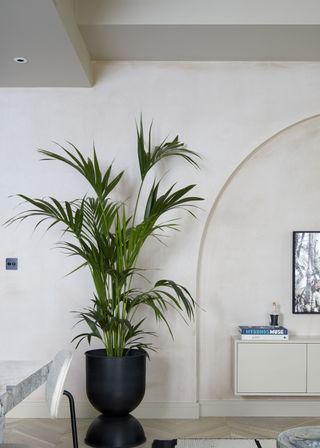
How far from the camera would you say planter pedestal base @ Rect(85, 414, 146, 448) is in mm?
4234

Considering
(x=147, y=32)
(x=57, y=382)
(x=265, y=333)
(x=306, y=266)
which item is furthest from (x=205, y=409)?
(x=147, y=32)

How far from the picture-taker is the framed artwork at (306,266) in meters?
5.19

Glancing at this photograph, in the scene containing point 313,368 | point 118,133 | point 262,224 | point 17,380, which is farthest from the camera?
point 262,224

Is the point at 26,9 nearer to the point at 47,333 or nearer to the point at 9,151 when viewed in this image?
the point at 9,151

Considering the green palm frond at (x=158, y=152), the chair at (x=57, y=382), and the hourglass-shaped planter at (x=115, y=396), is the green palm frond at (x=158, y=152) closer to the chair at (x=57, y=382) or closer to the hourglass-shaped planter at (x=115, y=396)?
the hourglass-shaped planter at (x=115, y=396)

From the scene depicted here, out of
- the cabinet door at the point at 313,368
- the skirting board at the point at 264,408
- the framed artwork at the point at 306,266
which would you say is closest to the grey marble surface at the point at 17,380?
the skirting board at the point at 264,408

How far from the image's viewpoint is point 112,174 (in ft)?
16.8

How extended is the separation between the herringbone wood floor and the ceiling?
8.75 ft

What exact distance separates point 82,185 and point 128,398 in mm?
1787

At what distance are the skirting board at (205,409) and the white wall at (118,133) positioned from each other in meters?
0.11

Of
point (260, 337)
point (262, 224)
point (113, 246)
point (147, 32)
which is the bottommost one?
point (260, 337)

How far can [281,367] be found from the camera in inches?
194

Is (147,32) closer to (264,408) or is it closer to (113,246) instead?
(113,246)

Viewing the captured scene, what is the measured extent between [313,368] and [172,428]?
1197 mm
